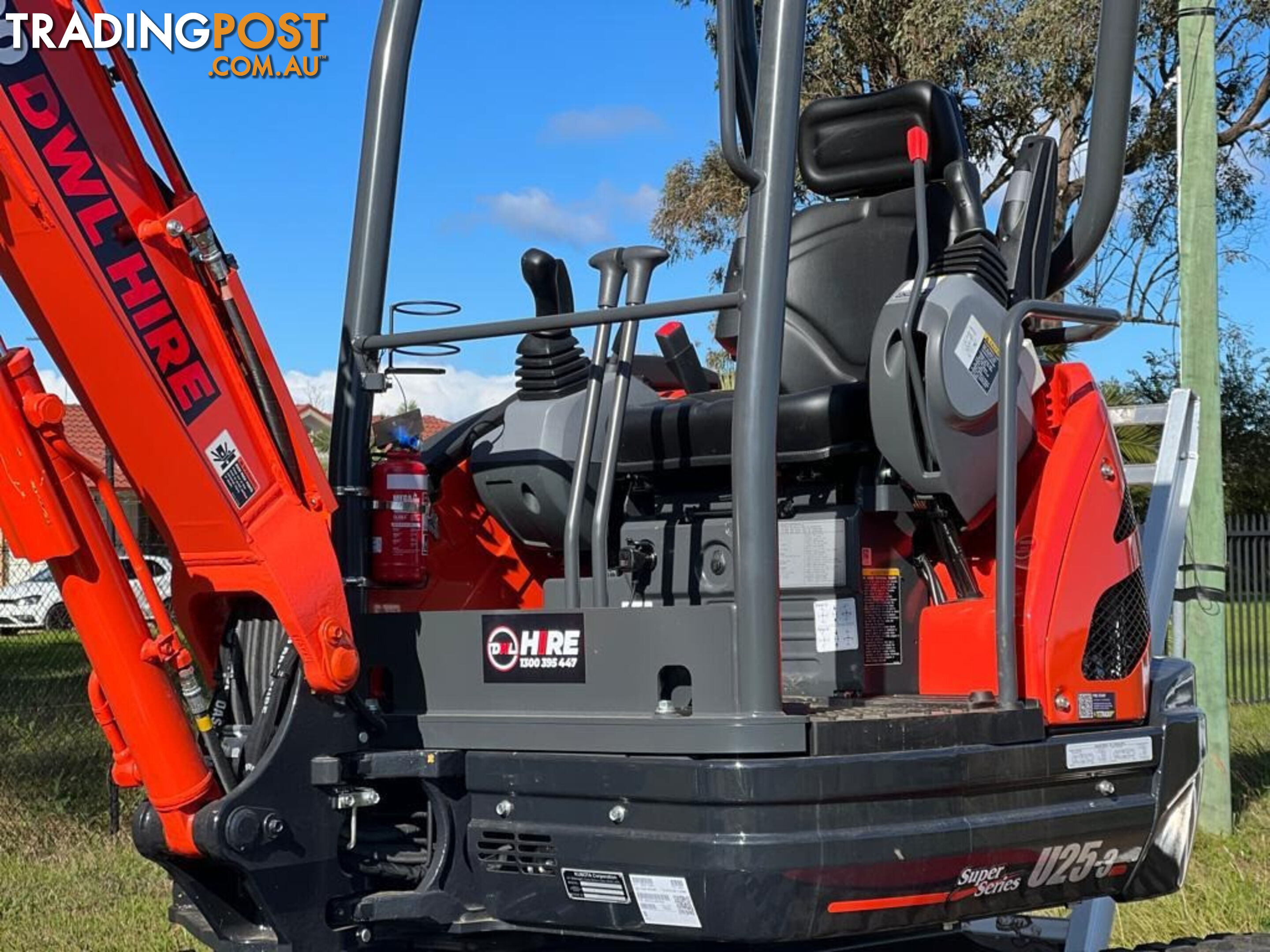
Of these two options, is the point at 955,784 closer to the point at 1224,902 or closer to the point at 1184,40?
the point at 1224,902

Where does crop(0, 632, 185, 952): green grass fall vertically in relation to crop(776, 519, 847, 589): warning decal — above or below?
below

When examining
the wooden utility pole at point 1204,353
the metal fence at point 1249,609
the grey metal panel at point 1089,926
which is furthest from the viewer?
the metal fence at point 1249,609

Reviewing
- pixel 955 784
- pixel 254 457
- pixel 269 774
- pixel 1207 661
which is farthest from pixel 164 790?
pixel 1207 661

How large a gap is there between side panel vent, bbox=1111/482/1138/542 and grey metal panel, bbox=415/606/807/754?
1354mm

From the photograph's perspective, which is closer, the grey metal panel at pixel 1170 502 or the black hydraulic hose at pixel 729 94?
the black hydraulic hose at pixel 729 94

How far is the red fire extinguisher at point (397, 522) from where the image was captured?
12.9ft

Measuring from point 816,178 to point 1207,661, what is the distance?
479 centimetres

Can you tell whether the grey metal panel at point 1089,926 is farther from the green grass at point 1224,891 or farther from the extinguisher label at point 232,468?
the extinguisher label at point 232,468

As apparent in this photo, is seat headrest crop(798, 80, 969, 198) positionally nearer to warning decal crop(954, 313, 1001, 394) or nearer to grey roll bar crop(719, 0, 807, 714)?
warning decal crop(954, 313, 1001, 394)

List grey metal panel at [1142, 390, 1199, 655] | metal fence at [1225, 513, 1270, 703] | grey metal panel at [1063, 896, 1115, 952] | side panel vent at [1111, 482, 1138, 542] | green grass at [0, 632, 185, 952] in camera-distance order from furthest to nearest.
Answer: metal fence at [1225, 513, 1270, 703] → green grass at [0, 632, 185, 952] → grey metal panel at [1142, 390, 1199, 655] → grey metal panel at [1063, 896, 1115, 952] → side panel vent at [1111, 482, 1138, 542]

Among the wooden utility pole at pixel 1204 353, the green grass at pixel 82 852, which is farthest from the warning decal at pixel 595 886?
the wooden utility pole at pixel 1204 353

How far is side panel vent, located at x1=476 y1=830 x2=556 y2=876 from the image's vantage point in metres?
3.60

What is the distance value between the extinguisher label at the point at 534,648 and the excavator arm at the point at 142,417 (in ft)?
1.08

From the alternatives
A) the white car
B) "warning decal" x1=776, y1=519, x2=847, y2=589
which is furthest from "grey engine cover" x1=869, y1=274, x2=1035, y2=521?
the white car
